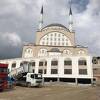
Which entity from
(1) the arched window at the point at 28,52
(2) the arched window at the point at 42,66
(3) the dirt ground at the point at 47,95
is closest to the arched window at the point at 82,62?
(2) the arched window at the point at 42,66

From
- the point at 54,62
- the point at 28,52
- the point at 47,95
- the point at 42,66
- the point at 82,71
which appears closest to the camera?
the point at 47,95

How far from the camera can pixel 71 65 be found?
69688 mm

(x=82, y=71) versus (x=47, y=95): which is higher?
(x=82, y=71)

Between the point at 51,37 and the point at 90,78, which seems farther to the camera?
the point at 51,37

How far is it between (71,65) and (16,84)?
2684 centimetres

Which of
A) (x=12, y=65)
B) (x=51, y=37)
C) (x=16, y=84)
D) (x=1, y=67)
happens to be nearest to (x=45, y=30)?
(x=51, y=37)

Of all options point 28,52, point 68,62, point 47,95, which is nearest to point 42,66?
point 68,62

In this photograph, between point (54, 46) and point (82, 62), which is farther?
point (54, 46)

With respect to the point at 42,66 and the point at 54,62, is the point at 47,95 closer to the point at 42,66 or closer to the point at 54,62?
the point at 54,62

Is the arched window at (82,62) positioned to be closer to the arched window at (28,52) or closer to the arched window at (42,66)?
the arched window at (42,66)

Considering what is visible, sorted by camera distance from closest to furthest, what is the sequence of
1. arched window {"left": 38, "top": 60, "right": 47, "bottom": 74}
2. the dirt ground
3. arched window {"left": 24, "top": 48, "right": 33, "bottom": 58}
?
the dirt ground, arched window {"left": 38, "top": 60, "right": 47, "bottom": 74}, arched window {"left": 24, "top": 48, "right": 33, "bottom": 58}

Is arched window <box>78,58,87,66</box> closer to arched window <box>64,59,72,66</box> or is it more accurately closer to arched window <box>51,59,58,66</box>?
arched window <box>64,59,72,66</box>

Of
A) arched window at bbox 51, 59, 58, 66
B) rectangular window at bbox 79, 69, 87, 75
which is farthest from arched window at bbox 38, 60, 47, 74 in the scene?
rectangular window at bbox 79, 69, 87, 75

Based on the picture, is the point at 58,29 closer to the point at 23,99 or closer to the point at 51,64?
the point at 51,64
